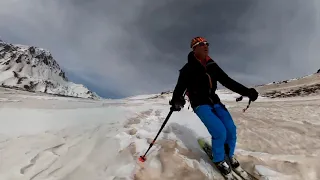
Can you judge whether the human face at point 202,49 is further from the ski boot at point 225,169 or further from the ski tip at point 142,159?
the ski tip at point 142,159

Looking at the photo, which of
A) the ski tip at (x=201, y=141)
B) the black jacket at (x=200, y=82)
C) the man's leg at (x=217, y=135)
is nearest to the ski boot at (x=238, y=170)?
the man's leg at (x=217, y=135)

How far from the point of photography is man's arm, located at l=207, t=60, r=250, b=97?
7.06 meters

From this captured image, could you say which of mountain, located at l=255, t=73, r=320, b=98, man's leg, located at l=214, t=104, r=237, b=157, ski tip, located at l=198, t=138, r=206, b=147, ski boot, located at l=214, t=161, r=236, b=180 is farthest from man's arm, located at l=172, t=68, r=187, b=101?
mountain, located at l=255, t=73, r=320, b=98

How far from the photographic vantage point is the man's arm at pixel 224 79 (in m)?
7.06

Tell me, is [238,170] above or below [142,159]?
below

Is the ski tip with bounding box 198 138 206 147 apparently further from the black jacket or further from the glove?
the glove

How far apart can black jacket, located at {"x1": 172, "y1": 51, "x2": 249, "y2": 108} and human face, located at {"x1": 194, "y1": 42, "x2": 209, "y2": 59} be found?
14 centimetres

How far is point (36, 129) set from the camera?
741cm

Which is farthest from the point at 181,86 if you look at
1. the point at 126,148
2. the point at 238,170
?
the point at 238,170

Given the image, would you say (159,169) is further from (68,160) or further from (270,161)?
(270,161)

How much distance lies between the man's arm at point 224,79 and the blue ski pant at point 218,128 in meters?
0.56

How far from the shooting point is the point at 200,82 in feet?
22.9

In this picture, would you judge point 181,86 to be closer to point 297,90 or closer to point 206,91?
point 206,91

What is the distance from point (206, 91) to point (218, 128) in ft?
3.05
